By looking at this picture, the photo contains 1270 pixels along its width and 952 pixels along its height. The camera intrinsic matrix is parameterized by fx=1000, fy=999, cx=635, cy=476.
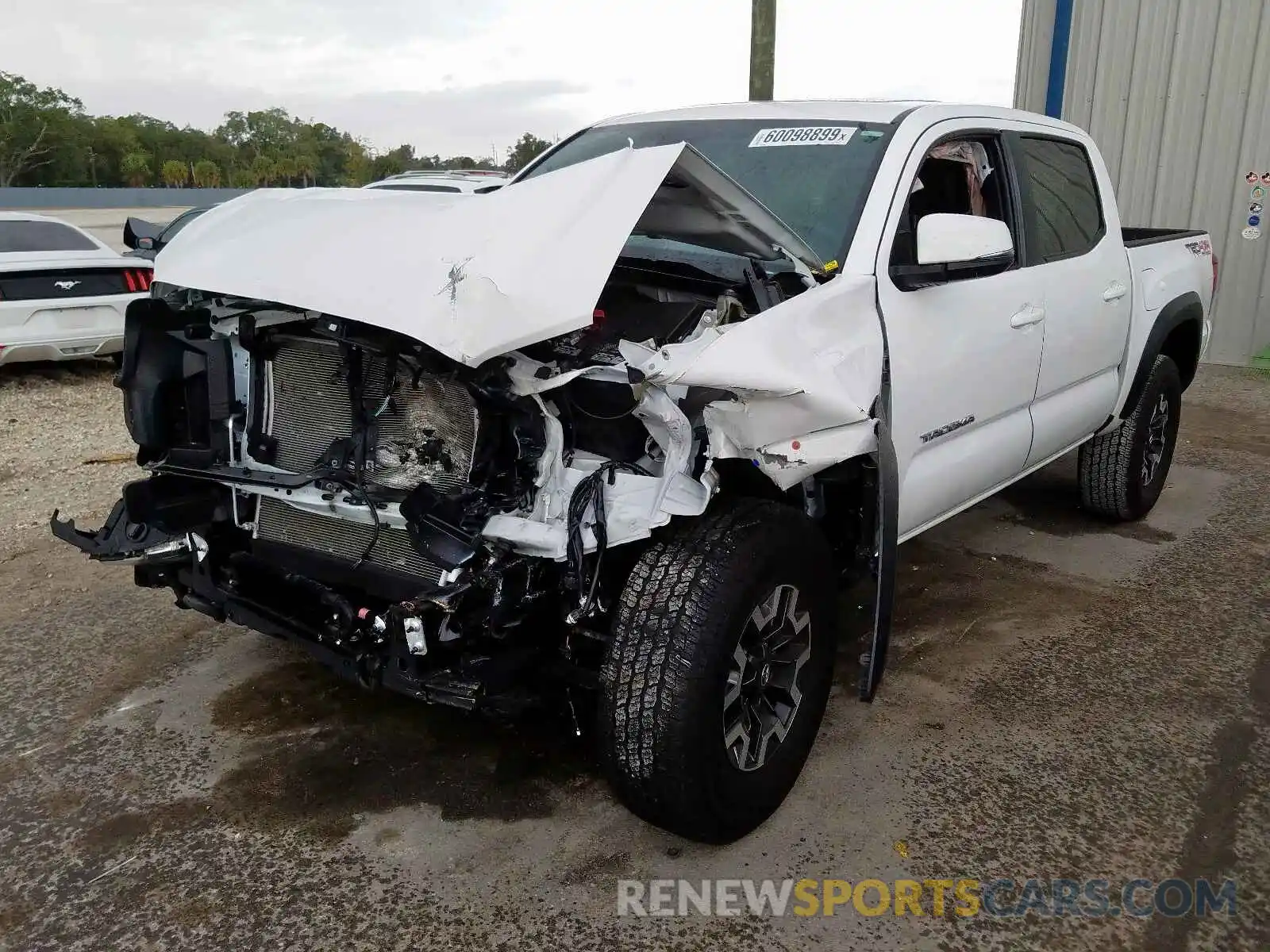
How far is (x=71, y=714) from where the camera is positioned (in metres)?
3.38

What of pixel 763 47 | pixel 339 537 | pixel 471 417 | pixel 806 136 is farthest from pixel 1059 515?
pixel 763 47

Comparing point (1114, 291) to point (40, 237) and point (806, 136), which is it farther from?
point (40, 237)

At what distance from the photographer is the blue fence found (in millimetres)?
27270

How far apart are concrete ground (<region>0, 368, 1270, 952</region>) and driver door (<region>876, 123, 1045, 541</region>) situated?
2.41ft

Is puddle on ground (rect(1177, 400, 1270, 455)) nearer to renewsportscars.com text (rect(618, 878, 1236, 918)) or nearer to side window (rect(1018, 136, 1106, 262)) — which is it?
side window (rect(1018, 136, 1106, 262))

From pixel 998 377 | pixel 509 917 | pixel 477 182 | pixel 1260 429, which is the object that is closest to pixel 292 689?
pixel 509 917

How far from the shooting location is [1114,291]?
439cm

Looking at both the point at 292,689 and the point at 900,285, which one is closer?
the point at 900,285

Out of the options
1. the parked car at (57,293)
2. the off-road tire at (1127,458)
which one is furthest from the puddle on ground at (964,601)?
the parked car at (57,293)

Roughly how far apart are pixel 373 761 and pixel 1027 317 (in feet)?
9.04

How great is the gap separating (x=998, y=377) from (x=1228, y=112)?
7726 mm

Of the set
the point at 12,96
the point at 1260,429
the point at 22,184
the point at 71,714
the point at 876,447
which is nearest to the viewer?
the point at 876,447

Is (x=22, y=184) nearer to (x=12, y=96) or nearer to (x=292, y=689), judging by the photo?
(x=12, y=96)

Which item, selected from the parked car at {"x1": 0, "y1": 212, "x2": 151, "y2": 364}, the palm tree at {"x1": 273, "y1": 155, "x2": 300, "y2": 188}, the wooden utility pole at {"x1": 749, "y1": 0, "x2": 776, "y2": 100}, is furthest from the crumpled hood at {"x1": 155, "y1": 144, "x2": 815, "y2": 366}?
the palm tree at {"x1": 273, "y1": 155, "x2": 300, "y2": 188}
